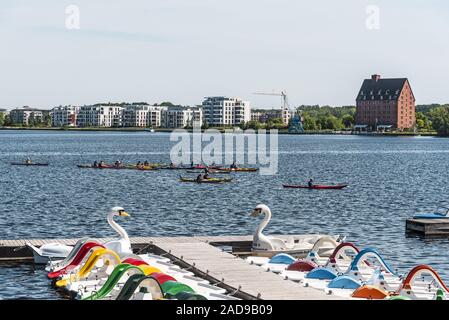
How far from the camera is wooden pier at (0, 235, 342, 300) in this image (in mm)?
23172

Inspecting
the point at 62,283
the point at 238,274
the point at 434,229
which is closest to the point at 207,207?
the point at 434,229

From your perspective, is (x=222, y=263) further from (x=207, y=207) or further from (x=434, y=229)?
(x=207, y=207)

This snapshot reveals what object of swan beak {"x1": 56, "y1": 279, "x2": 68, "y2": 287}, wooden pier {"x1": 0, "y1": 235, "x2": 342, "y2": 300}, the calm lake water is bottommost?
the calm lake water

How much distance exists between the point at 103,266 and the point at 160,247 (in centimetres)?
528

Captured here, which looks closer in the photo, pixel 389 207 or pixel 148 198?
pixel 389 207

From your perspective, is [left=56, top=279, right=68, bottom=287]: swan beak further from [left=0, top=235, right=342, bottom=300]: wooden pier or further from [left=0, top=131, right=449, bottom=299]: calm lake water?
[left=0, top=235, right=342, bottom=300]: wooden pier

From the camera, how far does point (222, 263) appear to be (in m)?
28.8

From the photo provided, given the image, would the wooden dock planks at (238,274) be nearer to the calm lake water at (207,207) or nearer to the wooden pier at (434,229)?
the calm lake water at (207,207)

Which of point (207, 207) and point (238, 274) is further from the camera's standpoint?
point (207, 207)

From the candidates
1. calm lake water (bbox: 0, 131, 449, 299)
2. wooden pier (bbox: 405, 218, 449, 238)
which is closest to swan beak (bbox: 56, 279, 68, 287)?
calm lake water (bbox: 0, 131, 449, 299)

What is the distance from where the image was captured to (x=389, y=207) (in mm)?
65562
